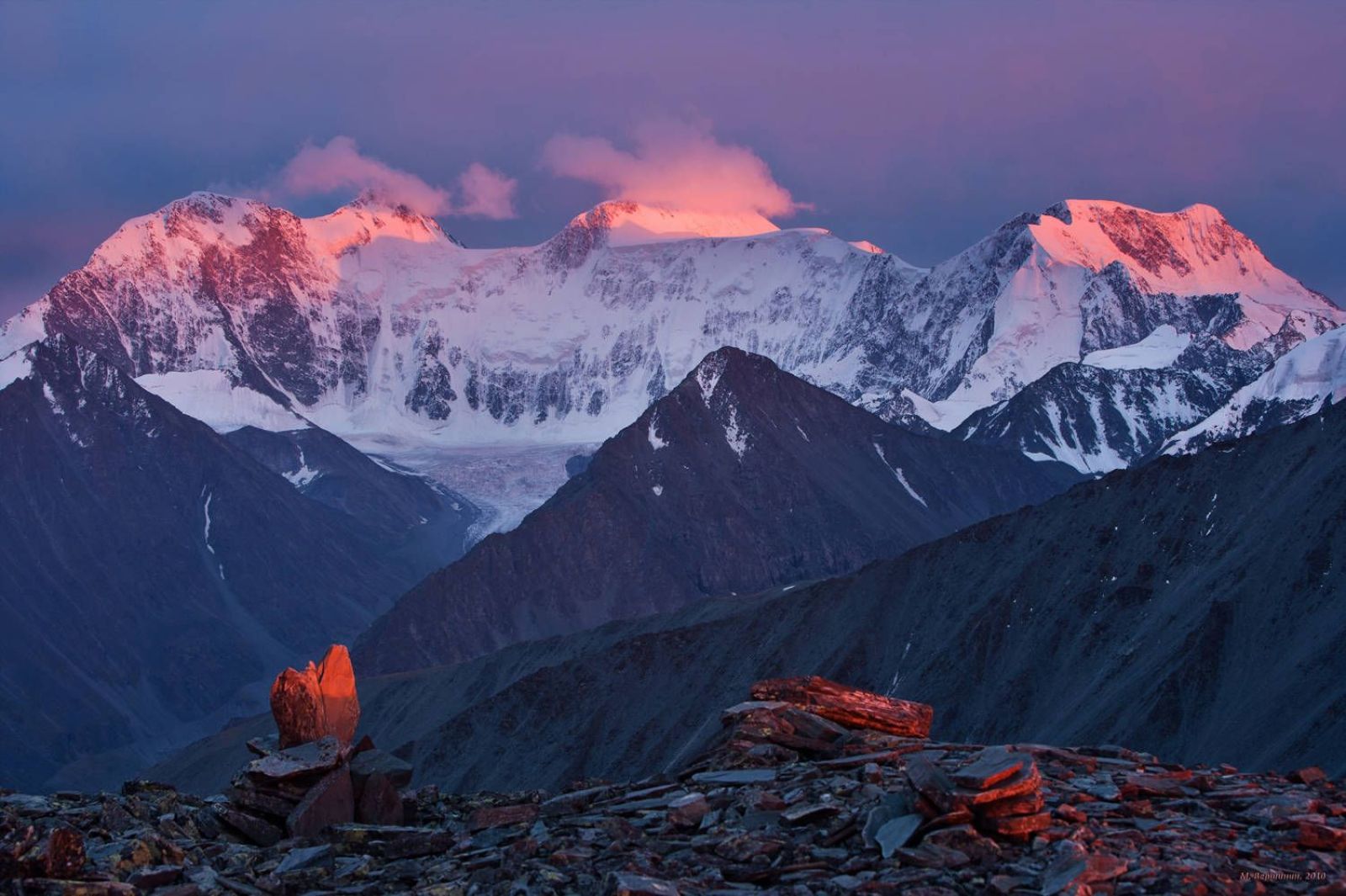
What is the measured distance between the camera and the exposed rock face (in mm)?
28375

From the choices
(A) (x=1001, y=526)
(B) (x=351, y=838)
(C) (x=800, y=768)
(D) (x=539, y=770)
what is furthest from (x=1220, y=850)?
(A) (x=1001, y=526)

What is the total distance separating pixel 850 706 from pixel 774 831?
6.73m

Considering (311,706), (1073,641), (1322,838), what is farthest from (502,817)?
(1073,641)

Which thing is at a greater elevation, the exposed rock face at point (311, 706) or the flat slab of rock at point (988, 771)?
the exposed rock face at point (311, 706)

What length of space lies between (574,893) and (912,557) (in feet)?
299

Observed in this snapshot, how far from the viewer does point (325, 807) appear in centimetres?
2527

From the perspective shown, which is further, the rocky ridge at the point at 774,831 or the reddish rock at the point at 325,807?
the reddish rock at the point at 325,807

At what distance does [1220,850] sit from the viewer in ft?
61.4

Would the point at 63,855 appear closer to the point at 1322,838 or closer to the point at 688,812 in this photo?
the point at 688,812

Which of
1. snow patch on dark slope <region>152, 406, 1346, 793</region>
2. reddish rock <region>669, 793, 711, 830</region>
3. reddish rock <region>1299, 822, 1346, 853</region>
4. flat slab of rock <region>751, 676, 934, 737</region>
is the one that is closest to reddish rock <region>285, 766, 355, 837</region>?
reddish rock <region>669, 793, 711, 830</region>

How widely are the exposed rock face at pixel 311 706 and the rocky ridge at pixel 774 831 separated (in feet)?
6.87

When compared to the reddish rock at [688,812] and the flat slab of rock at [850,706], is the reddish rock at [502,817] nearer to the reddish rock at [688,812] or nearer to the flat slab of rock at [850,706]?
the reddish rock at [688,812]

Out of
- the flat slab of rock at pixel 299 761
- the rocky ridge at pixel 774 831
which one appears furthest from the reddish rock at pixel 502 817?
the flat slab of rock at pixel 299 761

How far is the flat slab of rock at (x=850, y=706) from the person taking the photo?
26.6 m
